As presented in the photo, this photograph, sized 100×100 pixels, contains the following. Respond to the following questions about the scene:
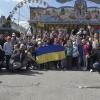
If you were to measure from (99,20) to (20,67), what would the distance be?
15.6 m

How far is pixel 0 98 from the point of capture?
13.0 meters

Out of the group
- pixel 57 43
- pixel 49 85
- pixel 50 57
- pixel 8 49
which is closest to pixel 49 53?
pixel 50 57

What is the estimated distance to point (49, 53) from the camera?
74.4 feet

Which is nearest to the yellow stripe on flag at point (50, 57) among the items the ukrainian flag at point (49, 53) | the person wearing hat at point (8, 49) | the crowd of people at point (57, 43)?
the ukrainian flag at point (49, 53)

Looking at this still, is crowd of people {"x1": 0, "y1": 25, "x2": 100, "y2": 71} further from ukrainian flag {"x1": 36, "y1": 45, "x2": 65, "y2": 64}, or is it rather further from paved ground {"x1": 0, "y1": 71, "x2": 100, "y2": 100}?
paved ground {"x1": 0, "y1": 71, "x2": 100, "y2": 100}

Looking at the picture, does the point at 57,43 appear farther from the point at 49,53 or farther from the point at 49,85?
the point at 49,85

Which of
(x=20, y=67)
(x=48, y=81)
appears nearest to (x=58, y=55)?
(x=20, y=67)

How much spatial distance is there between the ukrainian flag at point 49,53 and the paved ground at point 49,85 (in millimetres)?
1978

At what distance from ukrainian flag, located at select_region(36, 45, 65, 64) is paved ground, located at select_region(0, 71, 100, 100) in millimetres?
1978

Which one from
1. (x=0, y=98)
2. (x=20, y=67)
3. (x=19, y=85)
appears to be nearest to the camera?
(x=0, y=98)

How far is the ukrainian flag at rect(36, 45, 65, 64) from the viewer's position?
22312 mm

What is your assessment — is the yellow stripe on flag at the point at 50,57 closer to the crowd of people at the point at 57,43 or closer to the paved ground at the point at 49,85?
the crowd of people at the point at 57,43

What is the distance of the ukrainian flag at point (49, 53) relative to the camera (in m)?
22.3

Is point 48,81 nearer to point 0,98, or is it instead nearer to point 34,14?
point 0,98
